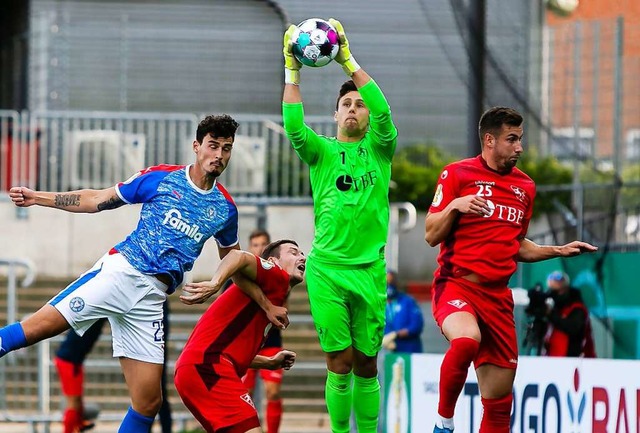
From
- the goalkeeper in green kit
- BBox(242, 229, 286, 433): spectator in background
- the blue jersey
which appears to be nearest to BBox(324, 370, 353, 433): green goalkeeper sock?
the goalkeeper in green kit

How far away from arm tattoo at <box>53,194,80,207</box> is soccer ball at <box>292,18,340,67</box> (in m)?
1.69

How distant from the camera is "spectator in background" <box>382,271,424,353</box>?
14406mm

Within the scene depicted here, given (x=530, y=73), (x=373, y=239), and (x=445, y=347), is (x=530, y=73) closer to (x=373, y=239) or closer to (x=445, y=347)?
(x=445, y=347)

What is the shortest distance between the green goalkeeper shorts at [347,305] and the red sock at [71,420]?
14.7ft

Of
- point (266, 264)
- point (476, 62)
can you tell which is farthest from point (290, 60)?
point (476, 62)

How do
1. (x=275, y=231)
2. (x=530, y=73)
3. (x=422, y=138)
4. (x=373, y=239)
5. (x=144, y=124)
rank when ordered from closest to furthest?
(x=373, y=239)
(x=275, y=231)
(x=530, y=73)
(x=144, y=124)
(x=422, y=138)

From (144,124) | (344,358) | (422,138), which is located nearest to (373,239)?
(344,358)

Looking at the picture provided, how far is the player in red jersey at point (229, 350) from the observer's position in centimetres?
888

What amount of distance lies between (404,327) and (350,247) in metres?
4.89

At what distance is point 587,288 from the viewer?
549 inches

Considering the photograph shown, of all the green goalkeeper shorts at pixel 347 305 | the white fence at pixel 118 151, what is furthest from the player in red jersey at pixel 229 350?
the white fence at pixel 118 151

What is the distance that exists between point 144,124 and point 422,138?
4.81 metres

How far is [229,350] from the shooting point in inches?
354

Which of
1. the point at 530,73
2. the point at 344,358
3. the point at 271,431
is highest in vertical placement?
the point at 530,73
